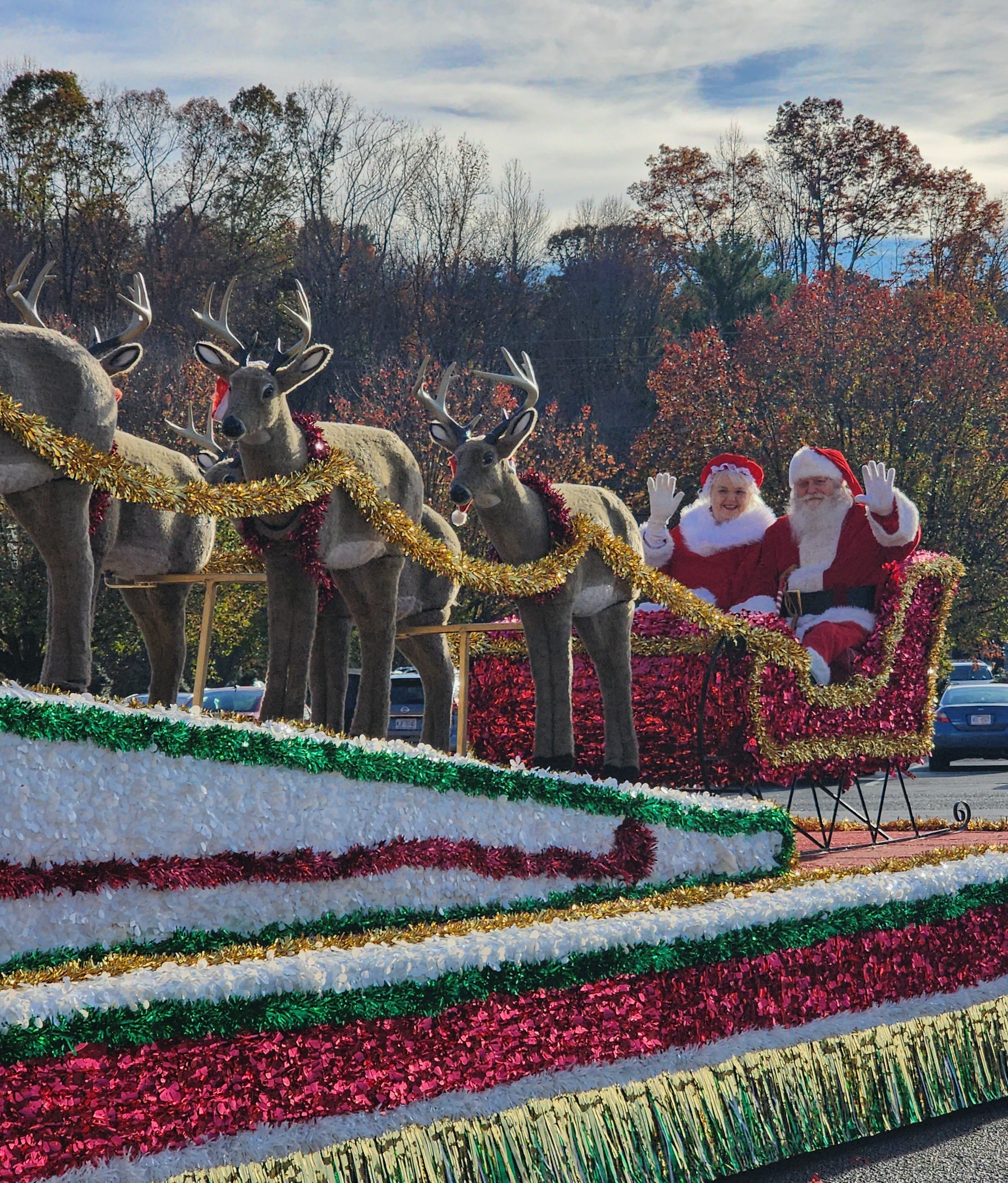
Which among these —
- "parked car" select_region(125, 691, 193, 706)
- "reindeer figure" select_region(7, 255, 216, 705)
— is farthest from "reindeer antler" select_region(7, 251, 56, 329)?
"parked car" select_region(125, 691, 193, 706)

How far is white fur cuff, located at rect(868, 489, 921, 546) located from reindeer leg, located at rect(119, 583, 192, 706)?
3.38 m

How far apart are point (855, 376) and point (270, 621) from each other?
19.9 metres

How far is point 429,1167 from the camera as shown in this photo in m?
3.28

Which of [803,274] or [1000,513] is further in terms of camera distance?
[803,274]

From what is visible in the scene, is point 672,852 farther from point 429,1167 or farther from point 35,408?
point 35,408

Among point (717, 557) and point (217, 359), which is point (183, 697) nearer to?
point (717, 557)

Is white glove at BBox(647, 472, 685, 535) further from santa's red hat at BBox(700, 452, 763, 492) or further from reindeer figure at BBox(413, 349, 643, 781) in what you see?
reindeer figure at BBox(413, 349, 643, 781)

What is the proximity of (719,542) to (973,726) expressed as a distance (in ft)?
48.5

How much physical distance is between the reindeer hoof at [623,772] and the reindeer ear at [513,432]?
142cm

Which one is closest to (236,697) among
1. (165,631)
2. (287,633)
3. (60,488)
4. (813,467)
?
(813,467)

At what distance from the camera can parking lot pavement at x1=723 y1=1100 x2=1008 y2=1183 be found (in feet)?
13.7

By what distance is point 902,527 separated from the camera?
21.6 feet

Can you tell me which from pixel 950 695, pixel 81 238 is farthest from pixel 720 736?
pixel 81 238

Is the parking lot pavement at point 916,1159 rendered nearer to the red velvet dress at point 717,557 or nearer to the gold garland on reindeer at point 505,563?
the gold garland on reindeer at point 505,563
